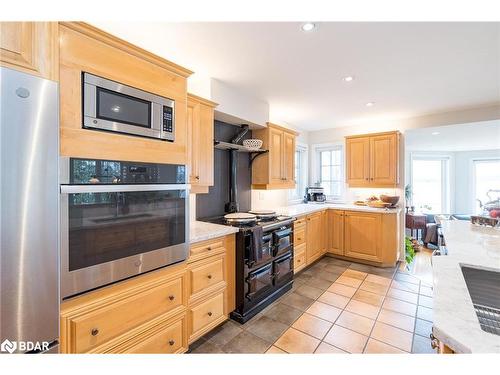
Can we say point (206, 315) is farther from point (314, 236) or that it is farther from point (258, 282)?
point (314, 236)

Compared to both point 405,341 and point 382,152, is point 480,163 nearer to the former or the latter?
point 382,152

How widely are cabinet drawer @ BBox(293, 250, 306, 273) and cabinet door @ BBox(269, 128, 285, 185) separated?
1090 mm

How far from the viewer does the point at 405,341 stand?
1.98 metres

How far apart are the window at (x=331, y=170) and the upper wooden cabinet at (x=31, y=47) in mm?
4602

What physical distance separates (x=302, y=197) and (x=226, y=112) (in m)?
2.80

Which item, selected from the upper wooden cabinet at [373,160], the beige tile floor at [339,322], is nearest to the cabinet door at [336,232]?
the upper wooden cabinet at [373,160]

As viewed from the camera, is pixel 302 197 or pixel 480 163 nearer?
pixel 302 197

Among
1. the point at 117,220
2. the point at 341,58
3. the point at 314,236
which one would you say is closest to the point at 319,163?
the point at 314,236

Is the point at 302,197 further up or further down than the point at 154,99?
further down

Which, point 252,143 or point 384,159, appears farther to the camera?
point 384,159

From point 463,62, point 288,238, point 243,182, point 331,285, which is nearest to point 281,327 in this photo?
point 288,238

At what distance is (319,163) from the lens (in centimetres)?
506

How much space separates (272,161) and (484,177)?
7.31 meters

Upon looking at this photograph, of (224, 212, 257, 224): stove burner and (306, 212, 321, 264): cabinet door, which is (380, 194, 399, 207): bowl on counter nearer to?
(306, 212, 321, 264): cabinet door
